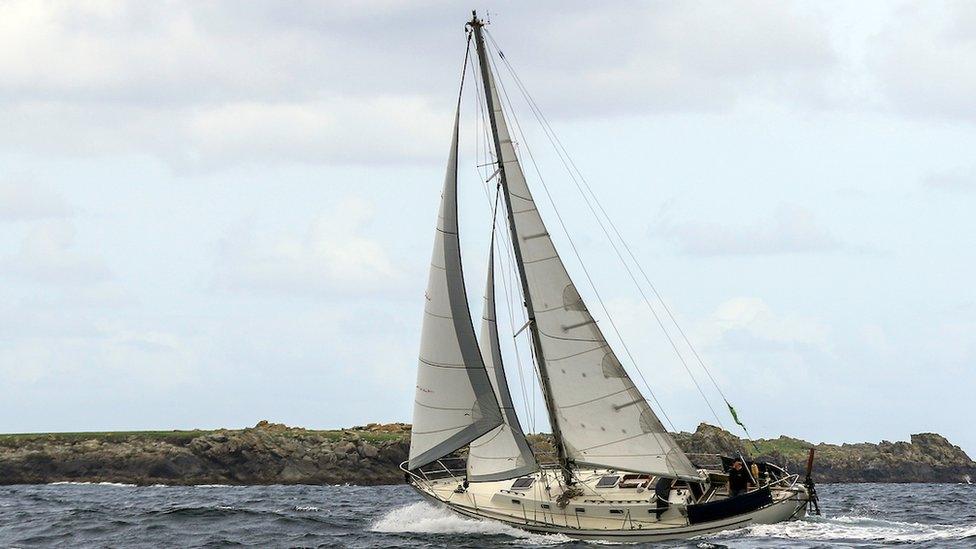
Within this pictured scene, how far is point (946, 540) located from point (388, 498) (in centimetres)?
3454

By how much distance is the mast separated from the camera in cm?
3628

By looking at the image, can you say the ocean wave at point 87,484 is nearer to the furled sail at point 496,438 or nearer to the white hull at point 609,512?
the furled sail at point 496,438

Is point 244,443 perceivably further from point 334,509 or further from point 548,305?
point 548,305

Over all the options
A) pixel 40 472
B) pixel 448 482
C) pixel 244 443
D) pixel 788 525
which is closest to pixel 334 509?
pixel 448 482

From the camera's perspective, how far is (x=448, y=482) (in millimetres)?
42281

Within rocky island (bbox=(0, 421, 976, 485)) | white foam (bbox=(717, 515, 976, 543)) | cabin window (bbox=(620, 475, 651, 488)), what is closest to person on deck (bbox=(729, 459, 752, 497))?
white foam (bbox=(717, 515, 976, 543))

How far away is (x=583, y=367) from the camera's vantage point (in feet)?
119

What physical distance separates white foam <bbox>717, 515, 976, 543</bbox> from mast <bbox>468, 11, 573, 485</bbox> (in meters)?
5.73

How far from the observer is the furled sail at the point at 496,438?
3828cm

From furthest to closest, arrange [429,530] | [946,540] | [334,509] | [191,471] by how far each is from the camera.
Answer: [191,471] < [334,509] < [429,530] < [946,540]

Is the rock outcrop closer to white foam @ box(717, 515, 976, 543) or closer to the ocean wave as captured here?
the ocean wave

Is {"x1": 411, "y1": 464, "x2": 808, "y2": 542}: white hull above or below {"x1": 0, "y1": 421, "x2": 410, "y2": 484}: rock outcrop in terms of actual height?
below

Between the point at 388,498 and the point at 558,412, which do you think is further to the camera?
the point at 388,498

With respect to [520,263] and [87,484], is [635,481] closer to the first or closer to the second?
[520,263]
